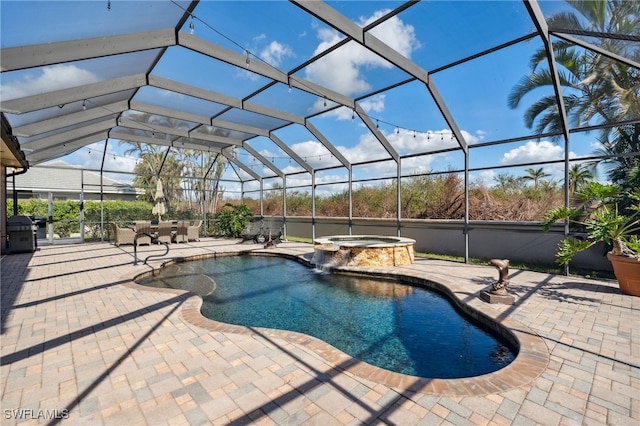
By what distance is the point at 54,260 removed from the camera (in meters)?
8.59

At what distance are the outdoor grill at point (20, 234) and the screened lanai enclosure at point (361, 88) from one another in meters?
2.45

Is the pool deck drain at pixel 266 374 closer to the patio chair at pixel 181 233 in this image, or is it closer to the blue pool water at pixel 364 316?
the blue pool water at pixel 364 316

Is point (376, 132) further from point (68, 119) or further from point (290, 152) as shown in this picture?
point (68, 119)

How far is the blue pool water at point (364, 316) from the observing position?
11.5 feet

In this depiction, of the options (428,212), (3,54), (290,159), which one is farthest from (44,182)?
(428,212)

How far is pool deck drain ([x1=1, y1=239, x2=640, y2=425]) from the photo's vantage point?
218 cm

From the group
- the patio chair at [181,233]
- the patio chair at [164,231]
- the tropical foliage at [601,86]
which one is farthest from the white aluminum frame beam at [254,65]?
the patio chair at [181,233]

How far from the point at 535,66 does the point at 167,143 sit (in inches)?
483

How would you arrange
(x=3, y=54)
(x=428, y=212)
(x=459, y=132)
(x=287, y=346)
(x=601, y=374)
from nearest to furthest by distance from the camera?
(x=601, y=374), (x=287, y=346), (x=3, y=54), (x=459, y=132), (x=428, y=212)

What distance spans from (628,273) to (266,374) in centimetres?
601

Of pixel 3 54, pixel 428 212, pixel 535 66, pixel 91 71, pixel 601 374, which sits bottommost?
pixel 601 374

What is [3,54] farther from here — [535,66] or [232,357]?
[535,66]

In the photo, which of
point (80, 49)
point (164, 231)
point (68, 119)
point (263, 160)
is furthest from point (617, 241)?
point (164, 231)

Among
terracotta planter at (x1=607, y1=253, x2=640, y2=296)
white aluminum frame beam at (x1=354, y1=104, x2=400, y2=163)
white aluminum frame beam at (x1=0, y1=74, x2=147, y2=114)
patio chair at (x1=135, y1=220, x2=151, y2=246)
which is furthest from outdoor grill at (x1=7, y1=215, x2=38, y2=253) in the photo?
terracotta planter at (x1=607, y1=253, x2=640, y2=296)
